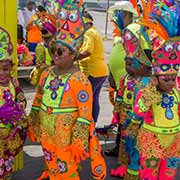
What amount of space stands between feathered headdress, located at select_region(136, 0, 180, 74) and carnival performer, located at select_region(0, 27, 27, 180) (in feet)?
3.89

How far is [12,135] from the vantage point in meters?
3.76

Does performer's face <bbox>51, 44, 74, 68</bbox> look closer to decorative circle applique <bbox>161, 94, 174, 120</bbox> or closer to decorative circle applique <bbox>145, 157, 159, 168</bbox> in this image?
decorative circle applique <bbox>161, 94, 174, 120</bbox>

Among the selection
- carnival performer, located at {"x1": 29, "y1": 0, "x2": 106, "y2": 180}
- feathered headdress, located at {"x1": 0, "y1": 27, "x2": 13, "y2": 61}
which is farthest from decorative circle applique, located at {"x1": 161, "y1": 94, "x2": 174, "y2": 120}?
feathered headdress, located at {"x1": 0, "y1": 27, "x2": 13, "y2": 61}

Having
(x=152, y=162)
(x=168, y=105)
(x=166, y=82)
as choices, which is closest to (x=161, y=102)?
(x=168, y=105)

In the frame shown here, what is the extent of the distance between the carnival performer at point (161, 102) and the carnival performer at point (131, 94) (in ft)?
0.75

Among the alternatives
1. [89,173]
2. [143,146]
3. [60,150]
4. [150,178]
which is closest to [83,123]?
[60,150]

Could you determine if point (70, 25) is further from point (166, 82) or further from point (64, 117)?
point (166, 82)

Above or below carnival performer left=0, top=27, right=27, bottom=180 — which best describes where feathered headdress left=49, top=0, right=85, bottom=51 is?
above

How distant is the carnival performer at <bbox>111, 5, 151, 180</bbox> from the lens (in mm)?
4082

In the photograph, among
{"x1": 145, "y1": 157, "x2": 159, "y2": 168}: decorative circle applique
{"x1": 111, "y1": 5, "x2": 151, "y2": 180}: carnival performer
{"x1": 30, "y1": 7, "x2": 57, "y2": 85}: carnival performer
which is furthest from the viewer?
{"x1": 111, "y1": 5, "x2": 151, "y2": 180}: carnival performer

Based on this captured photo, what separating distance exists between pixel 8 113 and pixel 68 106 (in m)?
0.50

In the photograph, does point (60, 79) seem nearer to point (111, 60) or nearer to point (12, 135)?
point (12, 135)

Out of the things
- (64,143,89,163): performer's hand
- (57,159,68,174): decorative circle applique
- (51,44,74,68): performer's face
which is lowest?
(57,159,68,174): decorative circle applique

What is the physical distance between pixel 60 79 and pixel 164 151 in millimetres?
1073
